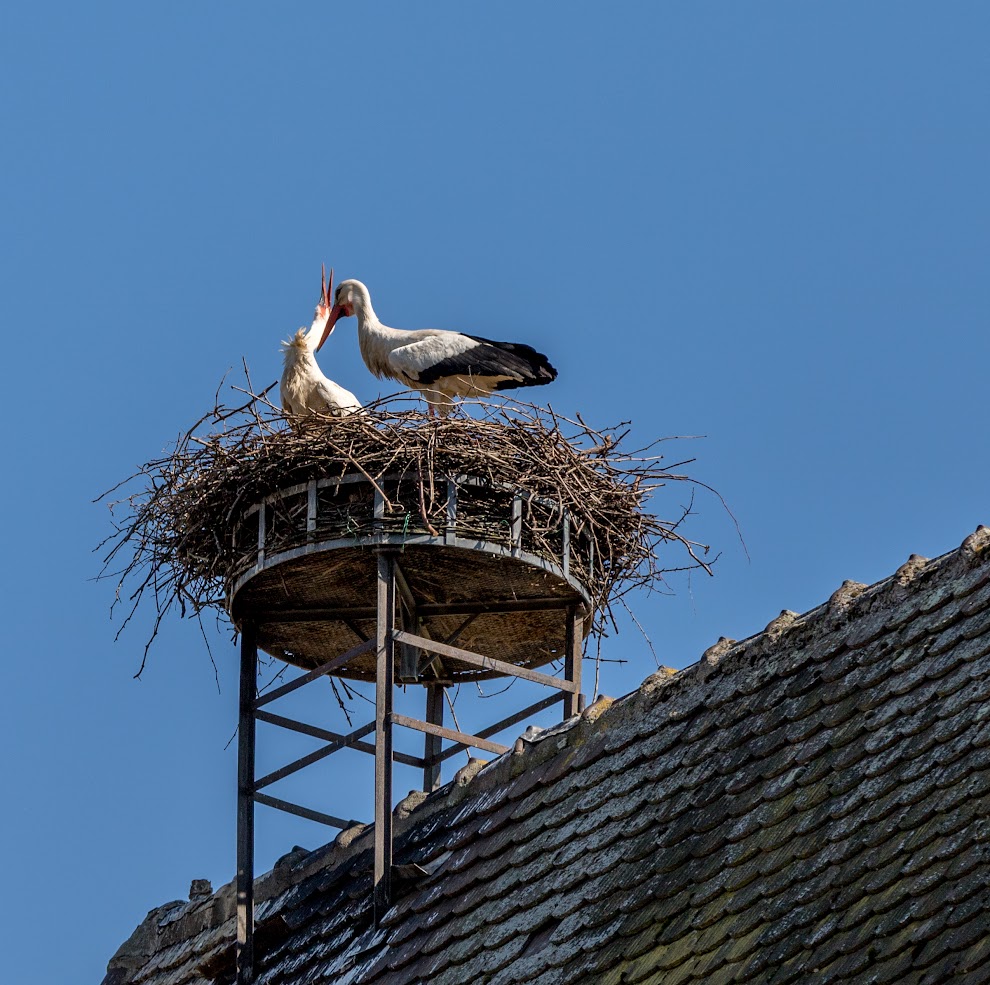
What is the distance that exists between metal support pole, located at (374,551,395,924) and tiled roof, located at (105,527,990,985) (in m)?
0.09

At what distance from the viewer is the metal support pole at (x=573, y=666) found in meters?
9.34

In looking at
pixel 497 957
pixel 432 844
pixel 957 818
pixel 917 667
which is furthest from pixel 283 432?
pixel 957 818

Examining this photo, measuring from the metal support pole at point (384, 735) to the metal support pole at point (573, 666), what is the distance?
1007 millimetres

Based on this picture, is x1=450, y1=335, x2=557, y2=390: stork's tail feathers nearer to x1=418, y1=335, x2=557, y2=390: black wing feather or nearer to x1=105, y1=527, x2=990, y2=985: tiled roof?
x1=418, y1=335, x2=557, y2=390: black wing feather

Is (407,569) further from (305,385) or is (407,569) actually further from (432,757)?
(305,385)

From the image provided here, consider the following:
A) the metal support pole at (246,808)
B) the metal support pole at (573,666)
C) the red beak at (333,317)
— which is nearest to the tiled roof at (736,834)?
the metal support pole at (246,808)

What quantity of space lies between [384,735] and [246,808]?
3.22 ft

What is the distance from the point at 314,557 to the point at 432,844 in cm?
159

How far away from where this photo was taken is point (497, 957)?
667cm

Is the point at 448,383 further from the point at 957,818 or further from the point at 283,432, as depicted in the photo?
the point at 957,818

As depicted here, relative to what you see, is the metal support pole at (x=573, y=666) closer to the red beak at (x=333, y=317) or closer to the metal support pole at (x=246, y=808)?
the metal support pole at (x=246, y=808)

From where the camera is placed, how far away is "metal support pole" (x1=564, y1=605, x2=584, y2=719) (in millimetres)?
9336

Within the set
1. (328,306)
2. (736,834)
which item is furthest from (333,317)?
(736,834)

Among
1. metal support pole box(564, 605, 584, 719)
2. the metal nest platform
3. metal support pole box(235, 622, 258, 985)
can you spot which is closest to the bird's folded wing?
the metal nest platform
